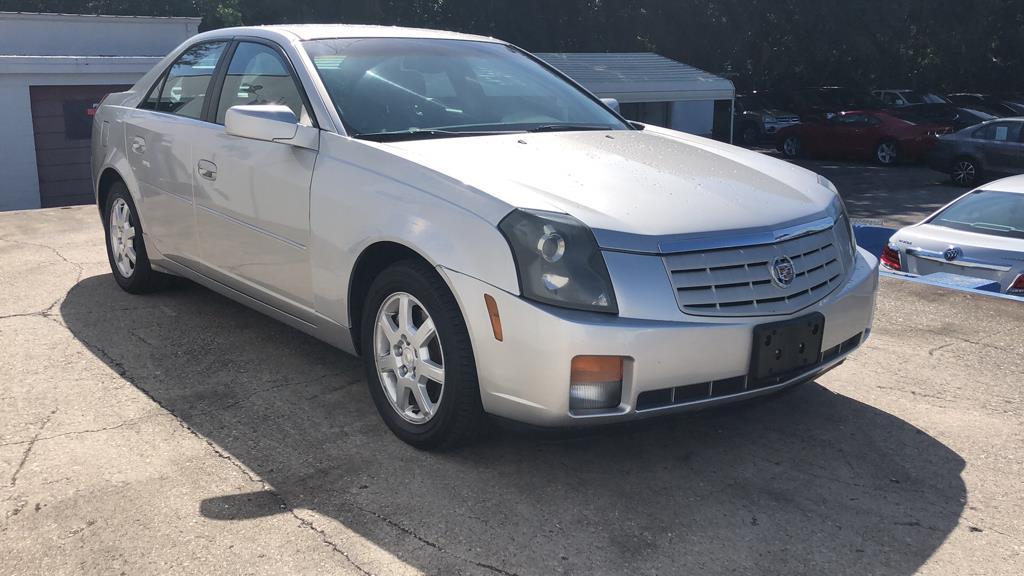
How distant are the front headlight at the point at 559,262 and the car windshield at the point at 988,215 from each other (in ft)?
18.1

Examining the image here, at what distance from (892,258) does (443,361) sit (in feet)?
18.4

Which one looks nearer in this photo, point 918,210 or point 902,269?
point 902,269

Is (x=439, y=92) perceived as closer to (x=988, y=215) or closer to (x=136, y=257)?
(x=136, y=257)

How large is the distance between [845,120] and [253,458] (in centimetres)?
2234

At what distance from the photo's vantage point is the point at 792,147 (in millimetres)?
25219

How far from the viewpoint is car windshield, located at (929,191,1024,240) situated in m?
7.69

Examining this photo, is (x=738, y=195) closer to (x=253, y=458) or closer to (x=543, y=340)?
(x=543, y=340)

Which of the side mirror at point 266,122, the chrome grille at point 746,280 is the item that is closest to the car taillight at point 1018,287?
the chrome grille at point 746,280

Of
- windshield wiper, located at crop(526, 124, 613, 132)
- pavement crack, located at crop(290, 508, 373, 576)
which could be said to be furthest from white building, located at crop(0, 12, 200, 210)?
pavement crack, located at crop(290, 508, 373, 576)

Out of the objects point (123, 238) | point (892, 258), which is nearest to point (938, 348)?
point (892, 258)

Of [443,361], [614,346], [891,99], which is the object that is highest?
[614,346]

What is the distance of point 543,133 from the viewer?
4.45 metres

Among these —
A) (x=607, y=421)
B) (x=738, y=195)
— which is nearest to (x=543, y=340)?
(x=607, y=421)

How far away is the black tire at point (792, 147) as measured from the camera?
25.0 metres
